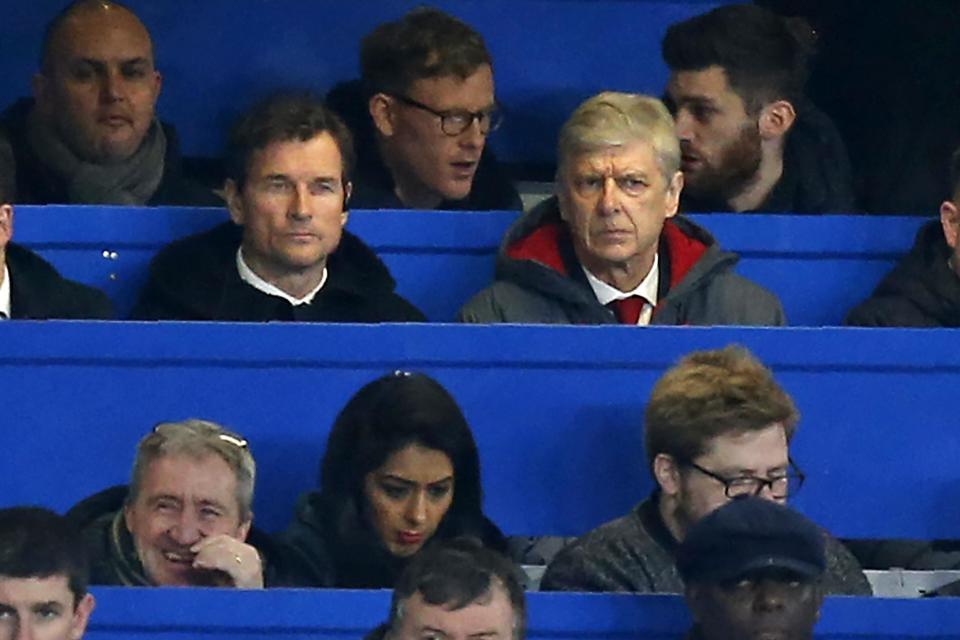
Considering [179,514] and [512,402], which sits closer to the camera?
[179,514]

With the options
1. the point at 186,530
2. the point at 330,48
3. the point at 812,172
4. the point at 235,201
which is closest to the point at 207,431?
the point at 186,530

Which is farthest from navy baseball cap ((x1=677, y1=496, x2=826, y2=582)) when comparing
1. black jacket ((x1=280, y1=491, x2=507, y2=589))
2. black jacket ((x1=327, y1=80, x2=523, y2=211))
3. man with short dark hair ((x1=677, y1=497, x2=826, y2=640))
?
black jacket ((x1=327, y1=80, x2=523, y2=211))

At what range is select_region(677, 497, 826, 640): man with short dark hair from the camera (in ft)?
11.5

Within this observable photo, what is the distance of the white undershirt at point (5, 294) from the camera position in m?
4.44

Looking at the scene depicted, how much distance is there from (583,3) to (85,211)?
1.71 m

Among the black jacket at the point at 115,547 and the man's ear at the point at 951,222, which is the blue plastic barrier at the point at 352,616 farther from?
the man's ear at the point at 951,222

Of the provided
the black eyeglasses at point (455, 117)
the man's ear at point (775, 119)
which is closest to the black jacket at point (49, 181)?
the black eyeglasses at point (455, 117)

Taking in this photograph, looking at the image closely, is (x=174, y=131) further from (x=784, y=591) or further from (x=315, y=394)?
(x=784, y=591)

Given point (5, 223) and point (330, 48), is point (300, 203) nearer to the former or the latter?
point (5, 223)

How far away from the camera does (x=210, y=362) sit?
423 cm

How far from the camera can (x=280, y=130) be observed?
4598mm

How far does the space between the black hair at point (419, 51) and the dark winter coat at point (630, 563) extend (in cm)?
131

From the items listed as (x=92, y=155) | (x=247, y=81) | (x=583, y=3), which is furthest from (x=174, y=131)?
(x=583, y=3)

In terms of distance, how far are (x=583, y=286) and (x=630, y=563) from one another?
0.72m
